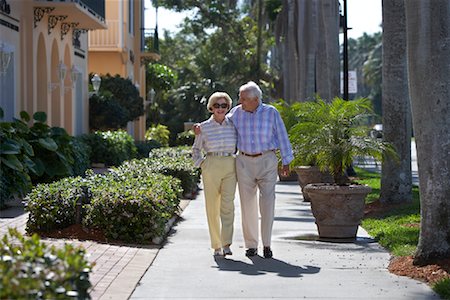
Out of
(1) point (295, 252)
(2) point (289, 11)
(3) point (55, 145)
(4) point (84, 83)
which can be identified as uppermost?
(2) point (289, 11)

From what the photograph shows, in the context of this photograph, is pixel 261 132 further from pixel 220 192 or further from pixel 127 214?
pixel 127 214

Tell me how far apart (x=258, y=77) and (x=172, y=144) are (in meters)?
6.81

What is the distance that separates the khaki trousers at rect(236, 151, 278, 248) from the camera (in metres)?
10.5

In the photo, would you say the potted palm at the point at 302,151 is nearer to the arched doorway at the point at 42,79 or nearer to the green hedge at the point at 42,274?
the arched doorway at the point at 42,79

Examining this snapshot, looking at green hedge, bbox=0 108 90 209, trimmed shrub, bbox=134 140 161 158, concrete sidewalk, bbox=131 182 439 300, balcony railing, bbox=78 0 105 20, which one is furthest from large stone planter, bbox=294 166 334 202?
trimmed shrub, bbox=134 140 161 158

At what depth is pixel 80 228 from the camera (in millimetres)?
11555

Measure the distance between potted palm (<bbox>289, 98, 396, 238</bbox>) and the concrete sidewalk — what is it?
30 cm

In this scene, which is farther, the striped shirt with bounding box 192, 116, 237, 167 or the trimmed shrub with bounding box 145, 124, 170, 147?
the trimmed shrub with bounding box 145, 124, 170, 147

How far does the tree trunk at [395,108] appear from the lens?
1606 cm

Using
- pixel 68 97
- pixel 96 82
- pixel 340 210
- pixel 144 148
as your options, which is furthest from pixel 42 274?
pixel 144 148

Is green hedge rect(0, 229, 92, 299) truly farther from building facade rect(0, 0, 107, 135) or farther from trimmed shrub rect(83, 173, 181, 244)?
building facade rect(0, 0, 107, 135)

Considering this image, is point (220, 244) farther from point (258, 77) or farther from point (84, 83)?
Answer: point (258, 77)

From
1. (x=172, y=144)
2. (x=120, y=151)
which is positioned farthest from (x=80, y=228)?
(x=172, y=144)

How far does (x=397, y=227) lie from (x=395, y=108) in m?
3.66
